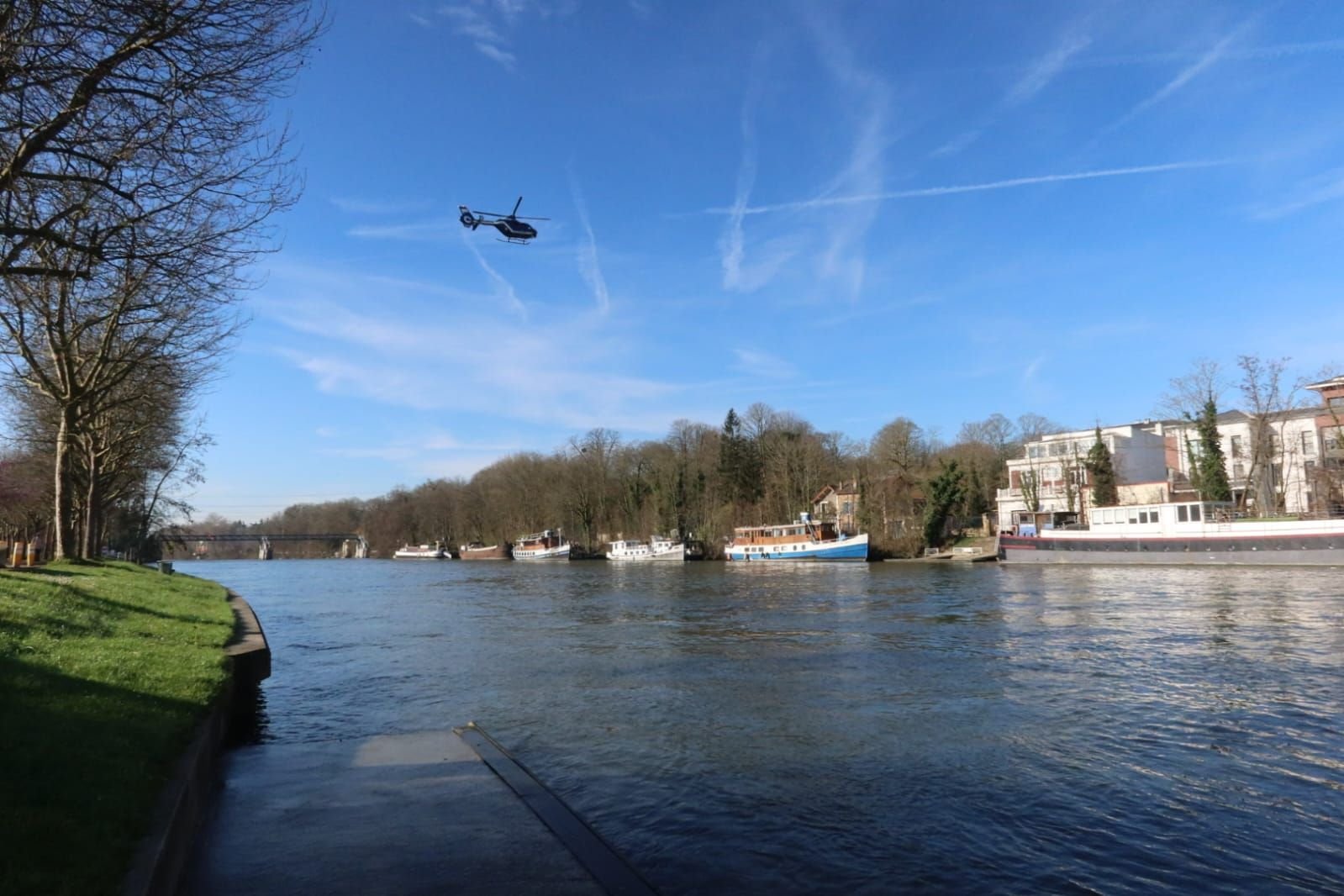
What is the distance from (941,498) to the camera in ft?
233

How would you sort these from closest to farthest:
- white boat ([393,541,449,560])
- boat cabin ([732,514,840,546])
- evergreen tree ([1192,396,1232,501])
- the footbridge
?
evergreen tree ([1192,396,1232,501]) → boat cabin ([732,514,840,546]) → white boat ([393,541,449,560]) → the footbridge

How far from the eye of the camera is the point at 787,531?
2968 inches

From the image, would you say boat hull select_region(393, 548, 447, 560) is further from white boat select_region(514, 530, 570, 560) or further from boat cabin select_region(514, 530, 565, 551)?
white boat select_region(514, 530, 570, 560)

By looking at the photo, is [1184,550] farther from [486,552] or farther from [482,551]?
[482,551]

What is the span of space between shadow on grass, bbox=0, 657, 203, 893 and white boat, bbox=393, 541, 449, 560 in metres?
127

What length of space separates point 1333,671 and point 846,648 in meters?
8.71

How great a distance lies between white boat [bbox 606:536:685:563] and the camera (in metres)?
87.2

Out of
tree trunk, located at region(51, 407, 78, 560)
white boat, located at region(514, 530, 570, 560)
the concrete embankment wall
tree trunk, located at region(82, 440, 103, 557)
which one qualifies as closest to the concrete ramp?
the concrete embankment wall

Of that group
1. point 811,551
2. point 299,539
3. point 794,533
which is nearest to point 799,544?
point 811,551

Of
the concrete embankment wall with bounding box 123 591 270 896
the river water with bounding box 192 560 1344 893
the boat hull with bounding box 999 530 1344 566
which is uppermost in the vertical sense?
the boat hull with bounding box 999 530 1344 566

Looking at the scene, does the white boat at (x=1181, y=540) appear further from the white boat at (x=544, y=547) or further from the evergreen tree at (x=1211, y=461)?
the white boat at (x=544, y=547)

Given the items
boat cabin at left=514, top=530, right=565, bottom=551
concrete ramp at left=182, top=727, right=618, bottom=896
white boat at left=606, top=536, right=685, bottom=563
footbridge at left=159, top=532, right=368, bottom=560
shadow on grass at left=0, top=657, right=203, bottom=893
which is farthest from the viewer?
footbridge at left=159, top=532, right=368, bottom=560

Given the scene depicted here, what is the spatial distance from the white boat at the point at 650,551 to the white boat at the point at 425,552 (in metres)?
45.9

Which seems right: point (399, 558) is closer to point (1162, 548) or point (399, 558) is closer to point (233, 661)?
point (1162, 548)
